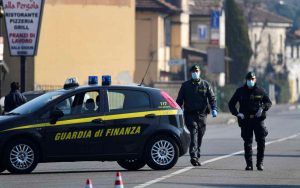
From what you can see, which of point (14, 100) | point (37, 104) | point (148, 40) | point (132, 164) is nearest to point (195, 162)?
point (132, 164)

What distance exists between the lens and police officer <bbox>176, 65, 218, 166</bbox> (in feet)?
65.8

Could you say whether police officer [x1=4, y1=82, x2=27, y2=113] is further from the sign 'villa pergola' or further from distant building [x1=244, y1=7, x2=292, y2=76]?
distant building [x1=244, y1=7, x2=292, y2=76]

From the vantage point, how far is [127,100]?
1923 cm

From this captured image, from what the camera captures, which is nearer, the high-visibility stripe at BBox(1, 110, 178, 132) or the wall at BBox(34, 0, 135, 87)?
the high-visibility stripe at BBox(1, 110, 178, 132)

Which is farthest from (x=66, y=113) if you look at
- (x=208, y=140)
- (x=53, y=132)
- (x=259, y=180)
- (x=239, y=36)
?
(x=239, y=36)

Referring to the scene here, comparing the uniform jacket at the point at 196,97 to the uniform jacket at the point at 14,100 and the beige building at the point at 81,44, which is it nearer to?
the uniform jacket at the point at 14,100

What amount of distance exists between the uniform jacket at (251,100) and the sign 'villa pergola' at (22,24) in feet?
32.7

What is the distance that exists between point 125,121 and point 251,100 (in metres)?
2.28

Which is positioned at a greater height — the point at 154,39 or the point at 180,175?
the point at 154,39

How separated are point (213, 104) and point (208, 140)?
1206 cm

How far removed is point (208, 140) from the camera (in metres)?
32.2

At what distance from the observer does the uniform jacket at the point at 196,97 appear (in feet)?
66.0

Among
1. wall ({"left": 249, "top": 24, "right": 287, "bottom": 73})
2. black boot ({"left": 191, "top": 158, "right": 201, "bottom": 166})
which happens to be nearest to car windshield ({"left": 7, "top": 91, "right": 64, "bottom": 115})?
black boot ({"left": 191, "top": 158, "right": 201, "bottom": 166})

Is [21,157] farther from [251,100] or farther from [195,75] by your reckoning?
[251,100]
